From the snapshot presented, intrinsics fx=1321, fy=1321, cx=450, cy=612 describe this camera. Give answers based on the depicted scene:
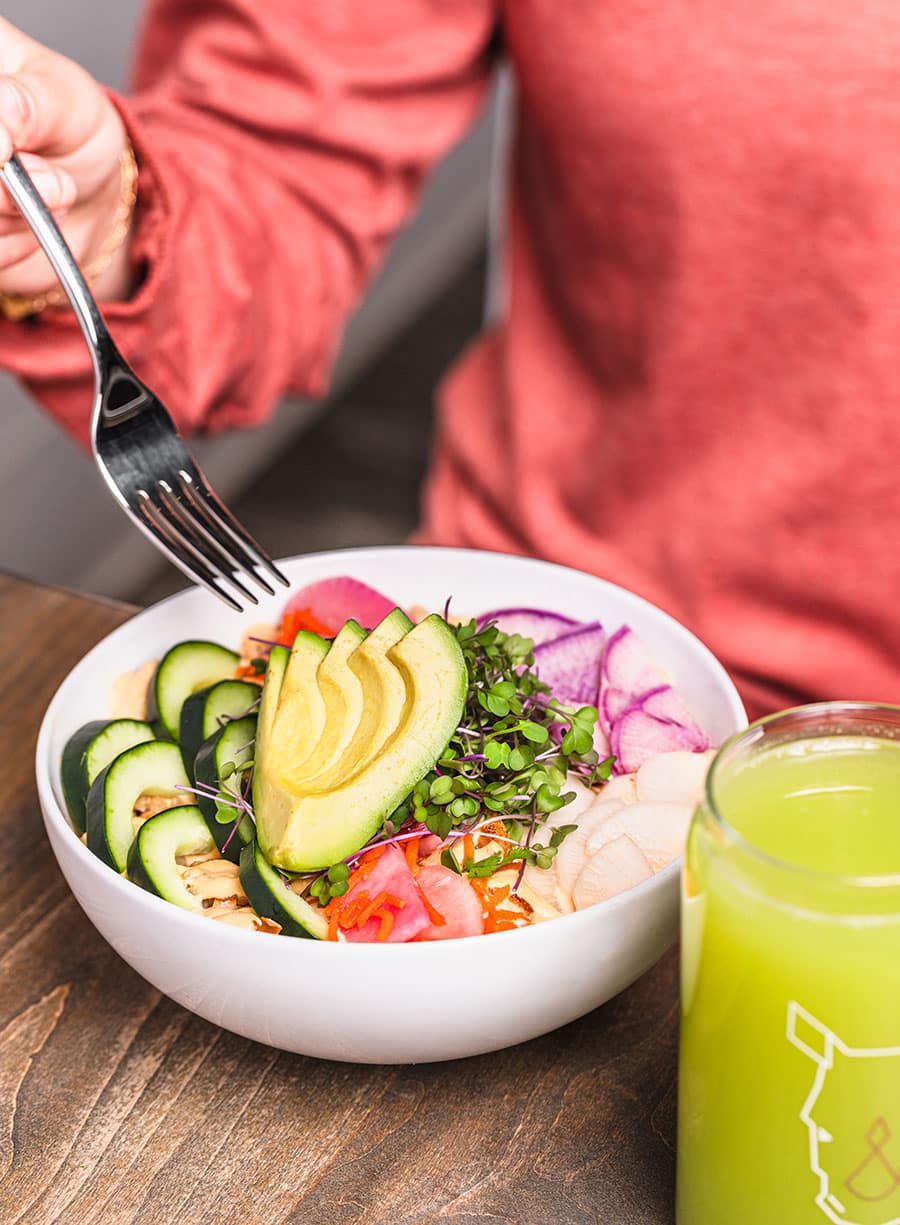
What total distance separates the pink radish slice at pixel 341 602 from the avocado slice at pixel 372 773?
0.17m

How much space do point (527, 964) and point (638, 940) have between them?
6 centimetres

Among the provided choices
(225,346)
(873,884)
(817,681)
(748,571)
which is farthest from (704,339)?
(873,884)

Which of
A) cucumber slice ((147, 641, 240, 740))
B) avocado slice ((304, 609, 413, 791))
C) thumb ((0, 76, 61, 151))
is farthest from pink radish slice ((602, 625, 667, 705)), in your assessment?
thumb ((0, 76, 61, 151))

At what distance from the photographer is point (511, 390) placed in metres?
1.31

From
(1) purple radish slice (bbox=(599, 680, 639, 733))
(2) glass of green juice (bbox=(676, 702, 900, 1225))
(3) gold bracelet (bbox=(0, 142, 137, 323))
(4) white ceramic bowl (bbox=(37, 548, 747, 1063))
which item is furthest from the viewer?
(3) gold bracelet (bbox=(0, 142, 137, 323))

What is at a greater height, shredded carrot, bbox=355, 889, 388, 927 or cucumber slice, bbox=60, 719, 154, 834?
shredded carrot, bbox=355, 889, 388, 927

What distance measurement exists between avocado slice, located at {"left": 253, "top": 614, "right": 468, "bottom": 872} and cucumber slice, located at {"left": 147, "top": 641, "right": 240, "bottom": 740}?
134mm

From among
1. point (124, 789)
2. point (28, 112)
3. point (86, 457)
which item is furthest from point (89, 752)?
point (86, 457)

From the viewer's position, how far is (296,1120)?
2.35ft

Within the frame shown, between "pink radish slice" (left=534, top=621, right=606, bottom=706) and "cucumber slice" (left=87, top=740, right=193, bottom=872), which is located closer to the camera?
"cucumber slice" (left=87, top=740, right=193, bottom=872)

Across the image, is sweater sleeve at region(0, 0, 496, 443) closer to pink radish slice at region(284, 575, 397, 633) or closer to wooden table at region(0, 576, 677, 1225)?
pink radish slice at region(284, 575, 397, 633)

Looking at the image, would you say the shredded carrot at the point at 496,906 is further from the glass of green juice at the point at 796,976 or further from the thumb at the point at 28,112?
the thumb at the point at 28,112

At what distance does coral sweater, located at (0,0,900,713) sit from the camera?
106 cm

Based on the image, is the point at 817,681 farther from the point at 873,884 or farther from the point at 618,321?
the point at 873,884
